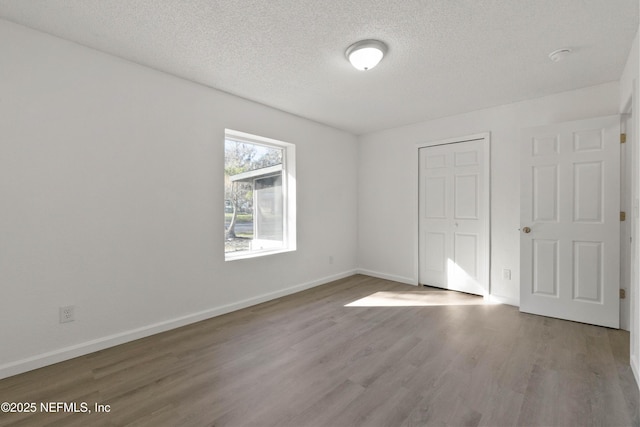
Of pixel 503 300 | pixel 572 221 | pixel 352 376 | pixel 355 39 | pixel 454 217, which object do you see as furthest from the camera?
pixel 454 217

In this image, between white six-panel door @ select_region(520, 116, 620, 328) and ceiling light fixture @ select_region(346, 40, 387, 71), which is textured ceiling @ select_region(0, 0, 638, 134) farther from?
white six-panel door @ select_region(520, 116, 620, 328)

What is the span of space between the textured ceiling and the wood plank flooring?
2.62 meters

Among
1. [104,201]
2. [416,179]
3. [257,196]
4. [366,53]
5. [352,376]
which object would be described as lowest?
[352,376]

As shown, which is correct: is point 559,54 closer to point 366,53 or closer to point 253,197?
point 366,53

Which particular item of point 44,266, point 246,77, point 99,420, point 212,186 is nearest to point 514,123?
point 246,77

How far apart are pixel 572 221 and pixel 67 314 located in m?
5.00

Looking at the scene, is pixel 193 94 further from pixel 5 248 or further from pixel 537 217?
pixel 537 217

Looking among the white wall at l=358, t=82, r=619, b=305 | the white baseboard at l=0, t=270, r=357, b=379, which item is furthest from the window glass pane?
the white wall at l=358, t=82, r=619, b=305

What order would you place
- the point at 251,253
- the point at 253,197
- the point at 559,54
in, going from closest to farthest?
the point at 559,54 < the point at 251,253 < the point at 253,197

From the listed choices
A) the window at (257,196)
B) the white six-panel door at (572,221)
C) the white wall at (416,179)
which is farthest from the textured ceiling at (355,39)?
the window at (257,196)

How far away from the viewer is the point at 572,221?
10.4 ft

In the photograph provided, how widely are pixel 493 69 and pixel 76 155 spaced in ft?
12.8

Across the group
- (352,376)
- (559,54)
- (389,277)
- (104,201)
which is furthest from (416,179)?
(104,201)

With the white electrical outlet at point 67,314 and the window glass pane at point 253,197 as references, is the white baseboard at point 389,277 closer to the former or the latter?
the window glass pane at point 253,197
